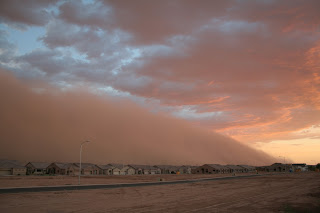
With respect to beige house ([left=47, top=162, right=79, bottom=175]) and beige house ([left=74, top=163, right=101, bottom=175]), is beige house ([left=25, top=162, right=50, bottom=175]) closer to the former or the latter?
beige house ([left=47, top=162, right=79, bottom=175])

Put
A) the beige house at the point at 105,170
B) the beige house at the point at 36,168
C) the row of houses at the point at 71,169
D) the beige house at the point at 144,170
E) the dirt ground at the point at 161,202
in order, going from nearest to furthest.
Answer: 1. the dirt ground at the point at 161,202
2. the beige house at the point at 36,168
3. the row of houses at the point at 71,169
4. the beige house at the point at 105,170
5. the beige house at the point at 144,170

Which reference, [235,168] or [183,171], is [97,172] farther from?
[235,168]

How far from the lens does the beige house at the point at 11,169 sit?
4437 inches

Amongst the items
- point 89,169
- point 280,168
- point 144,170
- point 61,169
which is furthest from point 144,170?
point 280,168

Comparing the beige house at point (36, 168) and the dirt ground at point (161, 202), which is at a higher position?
the dirt ground at point (161, 202)

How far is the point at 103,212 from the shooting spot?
68.8 ft

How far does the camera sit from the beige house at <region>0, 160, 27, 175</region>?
112700 mm

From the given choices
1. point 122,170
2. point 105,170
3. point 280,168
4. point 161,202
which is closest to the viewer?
point 161,202

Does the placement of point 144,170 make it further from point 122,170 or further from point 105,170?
point 105,170

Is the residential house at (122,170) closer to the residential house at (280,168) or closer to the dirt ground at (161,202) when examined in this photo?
the residential house at (280,168)

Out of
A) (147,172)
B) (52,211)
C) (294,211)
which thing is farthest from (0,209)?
(147,172)

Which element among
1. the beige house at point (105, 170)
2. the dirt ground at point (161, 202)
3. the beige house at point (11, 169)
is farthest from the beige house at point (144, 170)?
the dirt ground at point (161, 202)

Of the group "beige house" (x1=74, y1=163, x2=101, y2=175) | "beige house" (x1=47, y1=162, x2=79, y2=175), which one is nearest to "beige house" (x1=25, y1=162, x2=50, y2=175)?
"beige house" (x1=47, y1=162, x2=79, y2=175)

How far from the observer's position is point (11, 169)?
4572 inches
